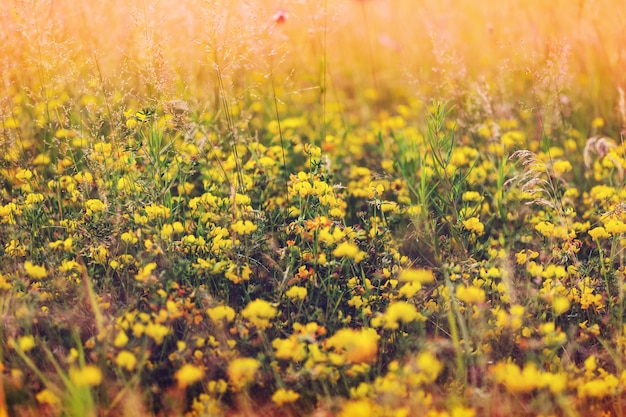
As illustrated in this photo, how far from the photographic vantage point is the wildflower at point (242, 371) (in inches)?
76.6

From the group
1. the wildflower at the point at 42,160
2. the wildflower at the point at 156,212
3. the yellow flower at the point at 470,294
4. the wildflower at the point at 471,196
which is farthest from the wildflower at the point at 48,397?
the wildflower at the point at 471,196

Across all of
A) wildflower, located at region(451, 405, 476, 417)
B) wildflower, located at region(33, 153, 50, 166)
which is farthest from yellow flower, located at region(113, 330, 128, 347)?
wildflower, located at region(33, 153, 50, 166)

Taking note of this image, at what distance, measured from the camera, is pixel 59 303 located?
2.36 meters

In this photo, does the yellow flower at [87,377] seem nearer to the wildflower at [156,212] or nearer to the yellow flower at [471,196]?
the wildflower at [156,212]

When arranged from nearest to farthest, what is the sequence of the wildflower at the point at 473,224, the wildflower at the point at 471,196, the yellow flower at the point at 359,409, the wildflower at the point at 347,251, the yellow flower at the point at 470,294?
the yellow flower at the point at 359,409 < the yellow flower at the point at 470,294 < the wildflower at the point at 347,251 < the wildflower at the point at 473,224 < the wildflower at the point at 471,196

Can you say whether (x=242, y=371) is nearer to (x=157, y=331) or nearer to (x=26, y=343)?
(x=157, y=331)

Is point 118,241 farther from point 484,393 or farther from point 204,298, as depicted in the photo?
point 484,393

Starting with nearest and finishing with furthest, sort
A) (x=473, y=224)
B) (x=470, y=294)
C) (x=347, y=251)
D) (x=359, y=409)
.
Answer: (x=359, y=409) → (x=470, y=294) → (x=347, y=251) → (x=473, y=224)

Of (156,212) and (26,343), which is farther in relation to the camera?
(156,212)

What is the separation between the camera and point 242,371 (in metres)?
1.96

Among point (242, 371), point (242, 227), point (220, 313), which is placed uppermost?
point (242, 227)

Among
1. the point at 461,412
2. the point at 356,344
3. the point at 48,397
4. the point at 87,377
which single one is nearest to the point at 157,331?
the point at 87,377

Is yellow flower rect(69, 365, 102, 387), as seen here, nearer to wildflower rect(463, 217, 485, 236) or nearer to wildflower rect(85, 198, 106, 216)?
wildflower rect(85, 198, 106, 216)

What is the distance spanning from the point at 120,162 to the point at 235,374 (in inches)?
45.1
